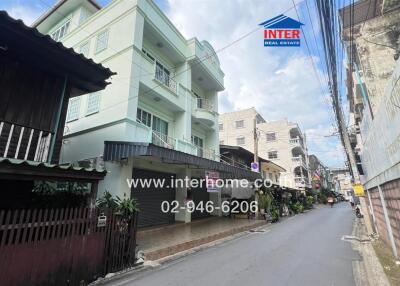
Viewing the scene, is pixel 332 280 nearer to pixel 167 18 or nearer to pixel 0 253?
pixel 0 253

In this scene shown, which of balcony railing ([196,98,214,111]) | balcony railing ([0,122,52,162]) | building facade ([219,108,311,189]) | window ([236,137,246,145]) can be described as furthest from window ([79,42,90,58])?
window ([236,137,246,145])

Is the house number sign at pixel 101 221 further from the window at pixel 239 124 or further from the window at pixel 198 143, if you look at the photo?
the window at pixel 239 124

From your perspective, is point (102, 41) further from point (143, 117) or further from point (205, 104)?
point (205, 104)

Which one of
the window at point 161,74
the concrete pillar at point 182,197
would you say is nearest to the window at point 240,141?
the concrete pillar at point 182,197

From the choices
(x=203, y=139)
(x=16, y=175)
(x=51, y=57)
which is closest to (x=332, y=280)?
(x=16, y=175)

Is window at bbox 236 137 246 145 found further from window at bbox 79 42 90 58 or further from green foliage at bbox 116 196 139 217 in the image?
green foliage at bbox 116 196 139 217

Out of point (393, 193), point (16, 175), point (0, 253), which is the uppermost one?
point (16, 175)

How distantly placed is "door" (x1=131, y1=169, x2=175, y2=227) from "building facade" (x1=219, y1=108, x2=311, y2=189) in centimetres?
2500

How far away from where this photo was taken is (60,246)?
442 cm

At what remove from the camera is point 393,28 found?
321 inches

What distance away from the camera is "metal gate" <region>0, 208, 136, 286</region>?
3814 mm

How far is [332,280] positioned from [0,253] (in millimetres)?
6026

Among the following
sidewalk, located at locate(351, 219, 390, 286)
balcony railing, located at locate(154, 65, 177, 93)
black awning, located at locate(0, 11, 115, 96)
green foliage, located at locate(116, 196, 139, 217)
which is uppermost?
balcony railing, located at locate(154, 65, 177, 93)

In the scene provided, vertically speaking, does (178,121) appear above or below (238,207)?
above
